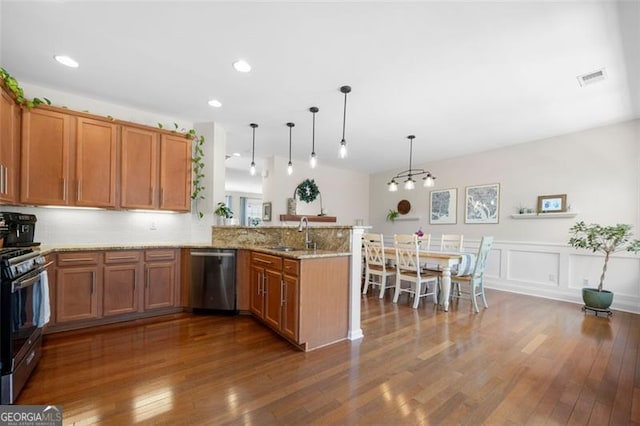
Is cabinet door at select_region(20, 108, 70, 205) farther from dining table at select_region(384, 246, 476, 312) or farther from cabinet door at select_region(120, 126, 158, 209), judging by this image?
dining table at select_region(384, 246, 476, 312)

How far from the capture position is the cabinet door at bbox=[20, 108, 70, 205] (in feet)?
9.34

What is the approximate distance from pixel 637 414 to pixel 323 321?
221cm

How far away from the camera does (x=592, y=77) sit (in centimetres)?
279

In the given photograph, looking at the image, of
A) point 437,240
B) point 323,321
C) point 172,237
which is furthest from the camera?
point 437,240

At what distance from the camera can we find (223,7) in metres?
1.94

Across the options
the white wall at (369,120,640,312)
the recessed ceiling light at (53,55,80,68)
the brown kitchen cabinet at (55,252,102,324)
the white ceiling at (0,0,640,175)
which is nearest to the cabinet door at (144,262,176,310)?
the brown kitchen cabinet at (55,252,102,324)

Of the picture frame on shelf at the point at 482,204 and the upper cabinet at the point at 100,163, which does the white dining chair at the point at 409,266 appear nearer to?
the picture frame on shelf at the point at 482,204

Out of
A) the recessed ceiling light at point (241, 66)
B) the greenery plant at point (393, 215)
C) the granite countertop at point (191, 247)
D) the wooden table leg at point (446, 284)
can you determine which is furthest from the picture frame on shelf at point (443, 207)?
the recessed ceiling light at point (241, 66)

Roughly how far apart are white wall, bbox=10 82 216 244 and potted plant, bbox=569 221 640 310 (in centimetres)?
541

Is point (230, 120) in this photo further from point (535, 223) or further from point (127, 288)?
point (535, 223)

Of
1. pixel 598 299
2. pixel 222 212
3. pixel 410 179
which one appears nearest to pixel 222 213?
pixel 222 212

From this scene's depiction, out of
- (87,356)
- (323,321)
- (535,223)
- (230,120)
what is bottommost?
(87,356)

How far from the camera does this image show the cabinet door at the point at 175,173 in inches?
144

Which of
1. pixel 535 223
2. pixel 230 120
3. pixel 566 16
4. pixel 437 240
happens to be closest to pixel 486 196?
pixel 535 223
